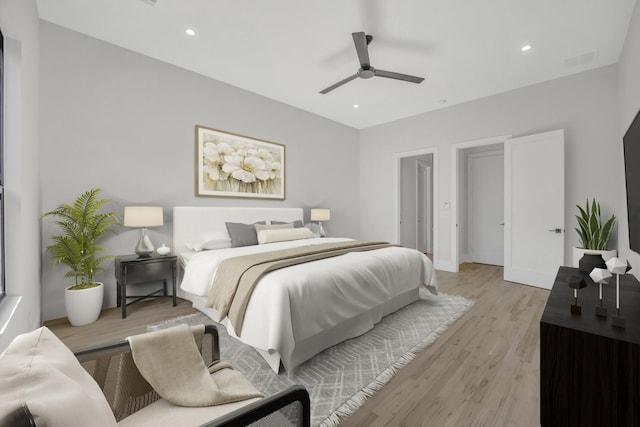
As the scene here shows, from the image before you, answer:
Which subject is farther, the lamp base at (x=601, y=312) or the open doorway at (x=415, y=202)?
the open doorway at (x=415, y=202)

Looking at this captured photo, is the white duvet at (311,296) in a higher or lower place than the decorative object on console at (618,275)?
lower

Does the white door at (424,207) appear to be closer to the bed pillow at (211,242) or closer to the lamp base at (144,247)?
the bed pillow at (211,242)

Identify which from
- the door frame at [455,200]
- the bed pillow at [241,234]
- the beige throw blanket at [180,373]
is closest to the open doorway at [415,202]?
the door frame at [455,200]

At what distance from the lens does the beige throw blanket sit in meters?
1.00

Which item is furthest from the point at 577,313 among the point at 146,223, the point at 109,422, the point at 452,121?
the point at 452,121

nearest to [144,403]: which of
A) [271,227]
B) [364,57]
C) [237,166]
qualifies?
[271,227]

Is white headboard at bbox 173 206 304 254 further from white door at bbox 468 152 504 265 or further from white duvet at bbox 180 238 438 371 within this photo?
white door at bbox 468 152 504 265

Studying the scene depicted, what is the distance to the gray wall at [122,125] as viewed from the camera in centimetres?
281

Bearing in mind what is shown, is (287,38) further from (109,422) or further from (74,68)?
(109,422)

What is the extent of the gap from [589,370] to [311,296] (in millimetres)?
1456

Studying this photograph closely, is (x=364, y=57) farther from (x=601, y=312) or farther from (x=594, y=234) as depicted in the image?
(x=594, y=234)

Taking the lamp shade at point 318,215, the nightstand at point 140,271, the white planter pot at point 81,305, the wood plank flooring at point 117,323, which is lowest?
the wood plank flooring at point 117,323

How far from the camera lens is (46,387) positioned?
0.59 meters

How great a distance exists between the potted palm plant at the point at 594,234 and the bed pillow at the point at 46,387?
4370mm
